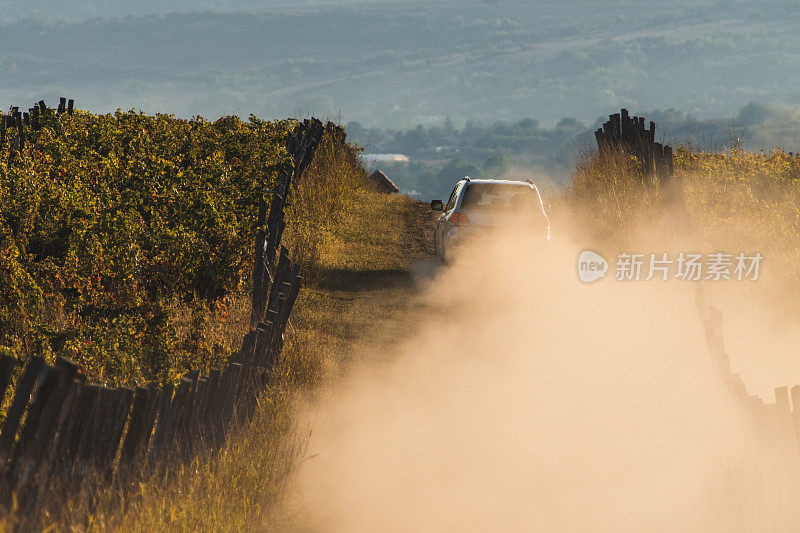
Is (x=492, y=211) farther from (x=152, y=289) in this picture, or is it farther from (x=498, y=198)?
(x=152, y=289)

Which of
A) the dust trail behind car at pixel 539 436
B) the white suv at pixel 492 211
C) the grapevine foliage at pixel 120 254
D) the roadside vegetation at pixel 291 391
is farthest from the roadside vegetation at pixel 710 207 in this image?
the grapevine foliage at pixel 120 254

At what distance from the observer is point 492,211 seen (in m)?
13.2

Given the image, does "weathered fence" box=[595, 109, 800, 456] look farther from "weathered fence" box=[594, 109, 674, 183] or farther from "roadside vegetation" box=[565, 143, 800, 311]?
"roadside vegetation" box=[565, 143, 800, 311]

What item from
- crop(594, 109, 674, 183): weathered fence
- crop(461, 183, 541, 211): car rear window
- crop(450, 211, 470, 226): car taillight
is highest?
crop(594, 109, 674, 183): weathered fence

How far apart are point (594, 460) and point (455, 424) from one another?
4.15 ft

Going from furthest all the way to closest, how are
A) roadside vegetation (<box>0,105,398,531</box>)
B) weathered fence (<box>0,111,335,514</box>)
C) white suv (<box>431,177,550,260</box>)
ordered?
white suv (<box>431,177,550,260</box>)
roadside vegetation (<box>0,105,398,531</box>)
weathered fence (<box>0,111,335,514</box>)

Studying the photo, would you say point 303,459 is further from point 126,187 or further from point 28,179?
point 126,187

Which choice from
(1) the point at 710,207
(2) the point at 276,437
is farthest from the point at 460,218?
(2) the point at 276,437

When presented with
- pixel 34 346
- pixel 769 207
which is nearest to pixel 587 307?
pixel 769 207

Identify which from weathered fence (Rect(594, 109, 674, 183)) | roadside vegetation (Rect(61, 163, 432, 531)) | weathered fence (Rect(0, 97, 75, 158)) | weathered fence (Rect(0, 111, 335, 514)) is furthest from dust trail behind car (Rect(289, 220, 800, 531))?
weathered fence (Rect(0, 97, 75, 158))

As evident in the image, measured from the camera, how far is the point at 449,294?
12.6 meters

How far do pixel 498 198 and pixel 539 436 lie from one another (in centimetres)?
700

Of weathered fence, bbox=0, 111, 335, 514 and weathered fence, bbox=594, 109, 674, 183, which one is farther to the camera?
weathered fence, bbox=594, 109, 674, 183

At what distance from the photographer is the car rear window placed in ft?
43.5
